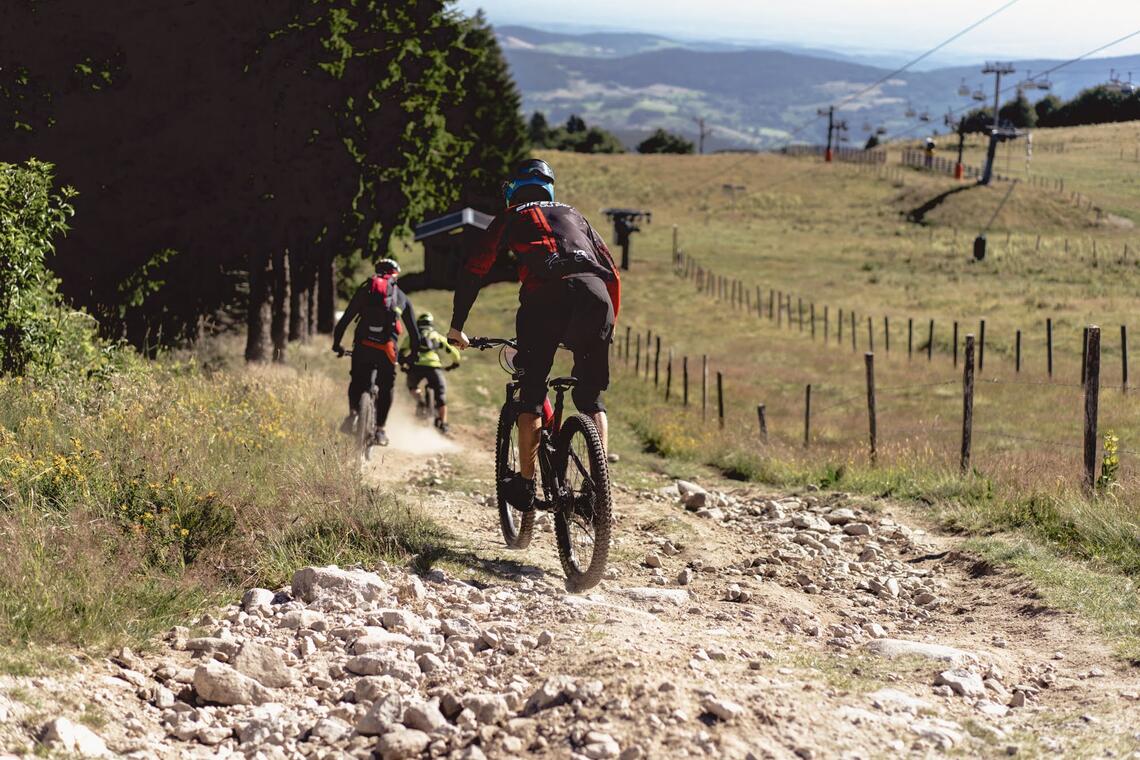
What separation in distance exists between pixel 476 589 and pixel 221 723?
205 cm

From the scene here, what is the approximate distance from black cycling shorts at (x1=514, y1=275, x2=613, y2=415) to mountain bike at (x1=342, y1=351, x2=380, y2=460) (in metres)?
5.21

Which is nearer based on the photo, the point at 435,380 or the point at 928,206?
the point at 435,380

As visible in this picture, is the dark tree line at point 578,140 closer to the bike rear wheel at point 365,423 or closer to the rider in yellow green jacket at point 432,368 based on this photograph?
the rider in yellow green jacket at point 432,368

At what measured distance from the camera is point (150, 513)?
21.5 feet

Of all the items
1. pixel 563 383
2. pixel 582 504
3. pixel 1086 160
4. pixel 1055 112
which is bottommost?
pixel 582 504

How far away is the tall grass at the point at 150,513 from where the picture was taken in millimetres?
5477

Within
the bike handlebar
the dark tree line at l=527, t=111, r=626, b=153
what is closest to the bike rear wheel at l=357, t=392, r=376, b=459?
the bike handlebar

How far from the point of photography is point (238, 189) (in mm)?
18641

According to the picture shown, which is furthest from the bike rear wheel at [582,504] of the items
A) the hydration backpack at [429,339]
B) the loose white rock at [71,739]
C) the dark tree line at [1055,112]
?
the dark tree line at [1055,112]

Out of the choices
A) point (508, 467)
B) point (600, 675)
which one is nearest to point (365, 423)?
point (508, 467)

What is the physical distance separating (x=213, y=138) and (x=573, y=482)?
1306cm

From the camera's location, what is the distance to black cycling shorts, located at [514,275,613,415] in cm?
695

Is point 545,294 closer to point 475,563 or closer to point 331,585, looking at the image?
point 475,563

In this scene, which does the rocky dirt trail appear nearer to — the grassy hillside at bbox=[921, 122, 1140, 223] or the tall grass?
the tall grass
